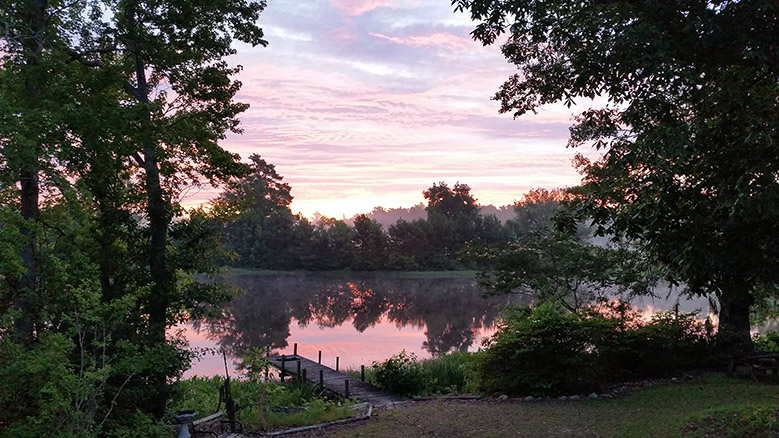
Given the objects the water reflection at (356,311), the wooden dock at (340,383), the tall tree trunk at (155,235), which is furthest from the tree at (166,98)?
the water reflection at (356,311)

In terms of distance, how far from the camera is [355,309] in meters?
47.9

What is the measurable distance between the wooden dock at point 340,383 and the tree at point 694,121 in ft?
35.2

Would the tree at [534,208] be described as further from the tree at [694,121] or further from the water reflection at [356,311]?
the tree at [694,121]

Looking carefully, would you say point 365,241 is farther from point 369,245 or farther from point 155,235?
point 155,235

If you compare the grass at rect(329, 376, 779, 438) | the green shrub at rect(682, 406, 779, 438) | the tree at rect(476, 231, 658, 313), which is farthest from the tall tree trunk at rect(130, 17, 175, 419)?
the green shrub at rect(682, 406, 779, 438)

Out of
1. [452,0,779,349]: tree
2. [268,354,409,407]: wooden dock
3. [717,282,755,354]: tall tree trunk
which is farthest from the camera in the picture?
[268,354,409,407]: wooden dock

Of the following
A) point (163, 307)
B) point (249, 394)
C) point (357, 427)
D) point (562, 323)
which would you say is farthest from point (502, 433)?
point (163, 307)

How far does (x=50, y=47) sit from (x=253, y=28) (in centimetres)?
620

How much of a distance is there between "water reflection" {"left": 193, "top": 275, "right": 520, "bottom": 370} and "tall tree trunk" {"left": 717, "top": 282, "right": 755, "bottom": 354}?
1368cm

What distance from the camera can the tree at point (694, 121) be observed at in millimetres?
6953

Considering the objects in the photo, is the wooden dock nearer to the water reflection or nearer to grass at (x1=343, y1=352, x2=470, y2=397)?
grass at (x1=343, y1=352, x2=470, y2=397)

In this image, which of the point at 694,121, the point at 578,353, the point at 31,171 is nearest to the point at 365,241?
the point at 578,353

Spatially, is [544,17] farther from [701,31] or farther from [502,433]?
[502,433]

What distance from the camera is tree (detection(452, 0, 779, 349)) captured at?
6.95 meters
